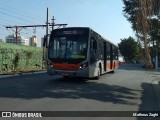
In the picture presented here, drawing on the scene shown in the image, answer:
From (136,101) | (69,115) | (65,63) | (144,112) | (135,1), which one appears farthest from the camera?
(65,63)

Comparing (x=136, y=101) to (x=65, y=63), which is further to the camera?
(x=65, y=63)

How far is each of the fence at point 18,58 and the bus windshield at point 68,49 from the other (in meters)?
11.0

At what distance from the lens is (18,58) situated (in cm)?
3366

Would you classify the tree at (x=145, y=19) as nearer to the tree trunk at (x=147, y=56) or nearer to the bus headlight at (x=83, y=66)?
the tree trunk at (x=147, y=56)

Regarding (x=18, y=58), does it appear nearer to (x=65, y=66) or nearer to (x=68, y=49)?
(x=68, y=49)

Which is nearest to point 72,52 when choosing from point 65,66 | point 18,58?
point 65,66

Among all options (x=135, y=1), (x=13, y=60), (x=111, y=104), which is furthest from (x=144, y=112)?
(x=13, y=60)

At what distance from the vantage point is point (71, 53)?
1980 cm

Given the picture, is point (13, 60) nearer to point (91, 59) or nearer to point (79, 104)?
point (91, 59)

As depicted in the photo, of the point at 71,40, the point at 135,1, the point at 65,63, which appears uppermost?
the point at 135,1

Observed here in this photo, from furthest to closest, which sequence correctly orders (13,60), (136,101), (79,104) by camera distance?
1. (13,60)
2. (136,101)
3. (79,104)

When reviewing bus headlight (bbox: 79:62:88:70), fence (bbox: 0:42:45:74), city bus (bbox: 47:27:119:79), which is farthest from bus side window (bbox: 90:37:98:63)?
fence (bbox: 0:42:45:74)

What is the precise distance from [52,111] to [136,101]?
4578 millimetres

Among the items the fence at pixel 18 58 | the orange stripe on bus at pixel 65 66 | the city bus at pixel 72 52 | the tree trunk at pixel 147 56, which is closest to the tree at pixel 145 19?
the tree trunk at pixel 147 56
